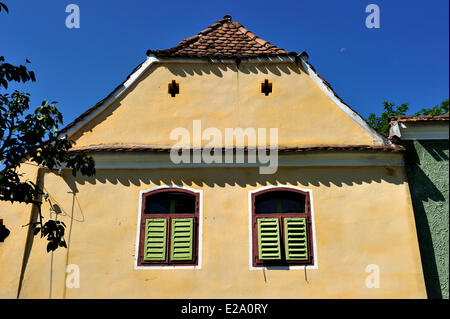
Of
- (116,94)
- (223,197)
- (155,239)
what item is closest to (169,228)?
(155,239)

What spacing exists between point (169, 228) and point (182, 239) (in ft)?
1.17

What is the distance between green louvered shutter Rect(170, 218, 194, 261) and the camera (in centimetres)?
744

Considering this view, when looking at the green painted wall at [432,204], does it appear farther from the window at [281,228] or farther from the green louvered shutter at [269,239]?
the green louvered shutter at [269,239]

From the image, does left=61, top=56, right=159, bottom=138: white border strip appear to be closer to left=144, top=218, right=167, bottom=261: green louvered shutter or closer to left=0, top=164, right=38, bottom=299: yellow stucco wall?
left=0, top=164, right=38, bottom=299: yellow stucco wall

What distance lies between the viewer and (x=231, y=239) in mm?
7570

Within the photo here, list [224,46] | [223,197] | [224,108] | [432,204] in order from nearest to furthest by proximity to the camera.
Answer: [432,204] < [223,197] < [224,108] < [224,46]

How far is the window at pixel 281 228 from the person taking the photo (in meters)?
7.38

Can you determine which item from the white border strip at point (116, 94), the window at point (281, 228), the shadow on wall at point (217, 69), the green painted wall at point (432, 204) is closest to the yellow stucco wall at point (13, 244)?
the white border strip at point (116, 94)

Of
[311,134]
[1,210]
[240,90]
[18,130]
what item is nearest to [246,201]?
[311,134]

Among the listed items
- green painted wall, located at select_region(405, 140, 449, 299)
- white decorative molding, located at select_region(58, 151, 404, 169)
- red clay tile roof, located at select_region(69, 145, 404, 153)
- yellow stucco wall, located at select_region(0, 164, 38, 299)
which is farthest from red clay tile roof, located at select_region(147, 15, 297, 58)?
yellow stucco wall, located at select_region(0, 164, 38, 299)

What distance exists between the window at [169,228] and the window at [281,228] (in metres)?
1.16

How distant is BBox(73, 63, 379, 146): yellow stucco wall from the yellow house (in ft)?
0.08

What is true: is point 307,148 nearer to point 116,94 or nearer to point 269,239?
point 269,239

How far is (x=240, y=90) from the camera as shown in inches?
352
